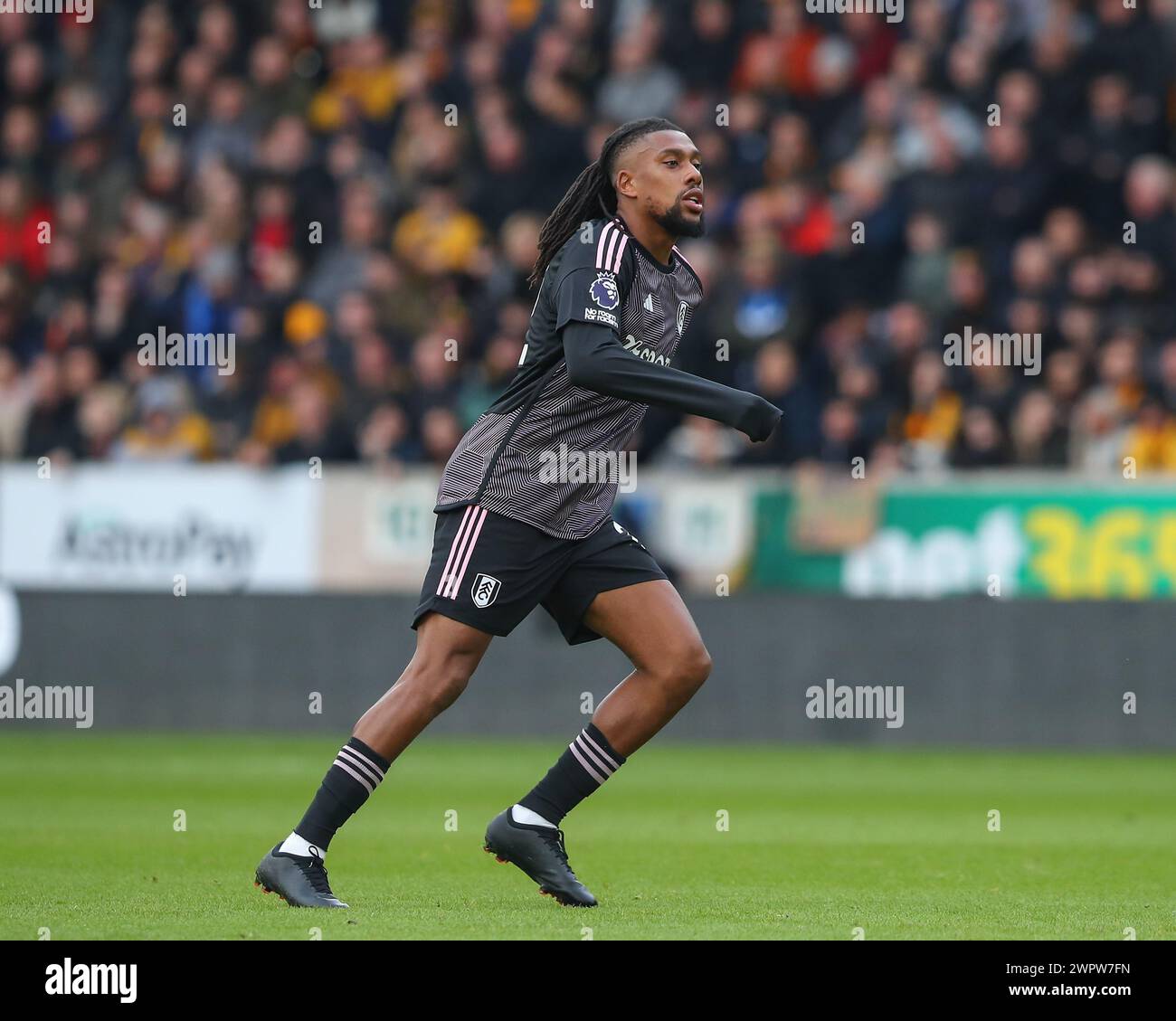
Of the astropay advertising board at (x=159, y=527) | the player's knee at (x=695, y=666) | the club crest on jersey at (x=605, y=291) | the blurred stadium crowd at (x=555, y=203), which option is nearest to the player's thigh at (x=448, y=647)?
the player's knee at (x=695, y=666)

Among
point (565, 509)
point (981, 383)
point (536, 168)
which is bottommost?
point (565, 509)

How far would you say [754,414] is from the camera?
267 inches

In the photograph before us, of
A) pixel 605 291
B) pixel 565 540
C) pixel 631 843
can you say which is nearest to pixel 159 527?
pixel 631 843

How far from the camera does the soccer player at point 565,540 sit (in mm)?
7125

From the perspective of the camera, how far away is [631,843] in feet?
31.8

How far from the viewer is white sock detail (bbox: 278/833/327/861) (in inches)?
279

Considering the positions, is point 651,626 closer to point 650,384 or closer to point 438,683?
point 438,683

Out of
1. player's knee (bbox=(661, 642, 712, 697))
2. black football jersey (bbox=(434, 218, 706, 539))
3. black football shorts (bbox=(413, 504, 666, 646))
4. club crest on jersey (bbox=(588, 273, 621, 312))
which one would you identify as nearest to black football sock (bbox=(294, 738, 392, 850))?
black football shorts (bbox=(413, 504, 666, 646))

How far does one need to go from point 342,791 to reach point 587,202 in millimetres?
2268

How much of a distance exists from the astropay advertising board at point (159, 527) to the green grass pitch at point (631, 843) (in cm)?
129

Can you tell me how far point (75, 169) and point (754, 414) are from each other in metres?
14.2

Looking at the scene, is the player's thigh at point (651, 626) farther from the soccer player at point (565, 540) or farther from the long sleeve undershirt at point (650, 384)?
the long sleeve undershirt at point (650, 384)
